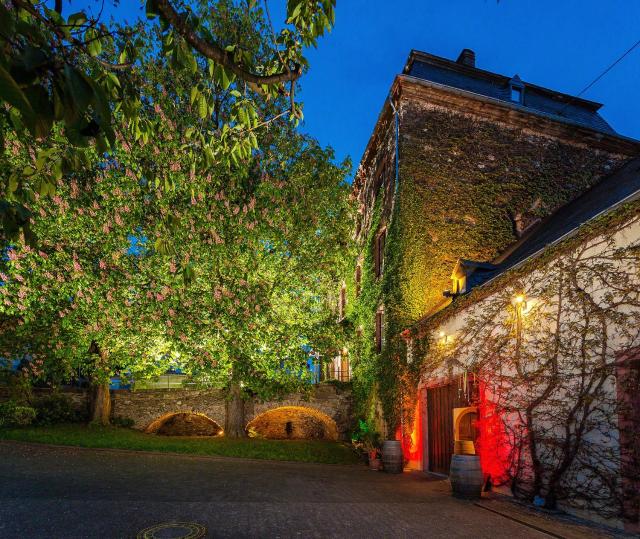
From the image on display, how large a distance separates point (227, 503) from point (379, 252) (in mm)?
10990

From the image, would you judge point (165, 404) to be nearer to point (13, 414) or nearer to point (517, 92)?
point (13, 414)

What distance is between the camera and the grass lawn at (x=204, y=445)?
44.8 feet

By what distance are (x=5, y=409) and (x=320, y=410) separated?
12.0 meters

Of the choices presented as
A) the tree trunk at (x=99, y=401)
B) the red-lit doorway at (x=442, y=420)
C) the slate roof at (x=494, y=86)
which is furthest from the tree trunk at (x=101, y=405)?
the slate roof at (x=494, y=86)

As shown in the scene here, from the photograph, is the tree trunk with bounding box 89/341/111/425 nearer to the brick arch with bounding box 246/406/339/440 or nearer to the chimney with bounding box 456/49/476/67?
the brick arch with bounding box 246/406/339/440

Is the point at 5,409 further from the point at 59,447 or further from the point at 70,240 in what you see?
the point at 70,240

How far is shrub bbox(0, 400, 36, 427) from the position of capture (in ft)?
55.0

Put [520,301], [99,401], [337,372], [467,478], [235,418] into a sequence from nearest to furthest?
1. [467,478]
2. [520,301]
3. [235,418]
4. [99,401]
5. [337,372]

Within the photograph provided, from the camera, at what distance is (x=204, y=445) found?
14.6 meters

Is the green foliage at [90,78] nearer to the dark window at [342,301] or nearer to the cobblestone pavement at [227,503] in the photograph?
the cobblestone pavement at [227,503]

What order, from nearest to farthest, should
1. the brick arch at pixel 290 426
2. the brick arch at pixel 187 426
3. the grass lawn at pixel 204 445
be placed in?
the grass lawn at pixel 204 445 → the brick arch at pixel 187 426 → the brick arch at pixel 290 426

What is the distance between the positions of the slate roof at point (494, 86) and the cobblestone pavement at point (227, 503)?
12346mm

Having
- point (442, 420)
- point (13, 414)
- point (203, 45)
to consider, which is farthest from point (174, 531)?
point (13, 414)

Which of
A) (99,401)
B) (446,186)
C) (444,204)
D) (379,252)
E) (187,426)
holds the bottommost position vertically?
(187,426)
